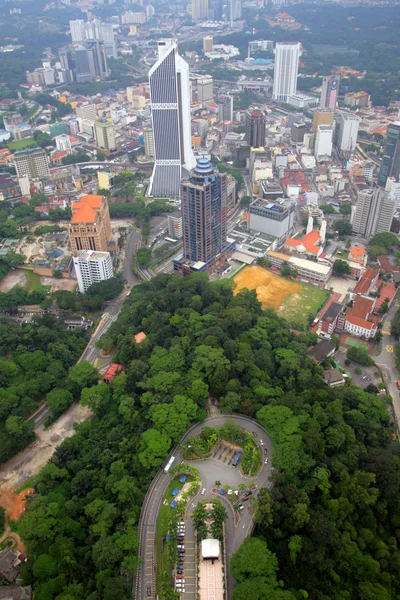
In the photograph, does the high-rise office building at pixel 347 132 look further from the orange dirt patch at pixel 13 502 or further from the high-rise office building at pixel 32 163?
the orange dirt patch at pixel 13 502

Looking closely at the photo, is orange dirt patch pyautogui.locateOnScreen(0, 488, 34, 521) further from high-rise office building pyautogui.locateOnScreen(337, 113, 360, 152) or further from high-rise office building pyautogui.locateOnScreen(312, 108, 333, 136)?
high-rise office building pyautogui.locateOnScreen(337, 113, 360, 152)

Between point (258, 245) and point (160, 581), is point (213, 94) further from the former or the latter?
point (160, 581)

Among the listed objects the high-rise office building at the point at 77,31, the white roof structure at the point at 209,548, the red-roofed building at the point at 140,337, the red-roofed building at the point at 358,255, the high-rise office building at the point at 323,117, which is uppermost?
the high-rise office building at the point at 77,31

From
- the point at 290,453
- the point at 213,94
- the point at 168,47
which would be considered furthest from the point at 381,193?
the point at 213,94

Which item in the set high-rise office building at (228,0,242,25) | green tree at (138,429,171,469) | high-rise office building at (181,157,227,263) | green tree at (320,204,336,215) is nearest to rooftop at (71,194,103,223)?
high-rise office building at (181,157,227,263)

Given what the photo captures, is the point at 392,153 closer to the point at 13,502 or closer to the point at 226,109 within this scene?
the point at 226,109

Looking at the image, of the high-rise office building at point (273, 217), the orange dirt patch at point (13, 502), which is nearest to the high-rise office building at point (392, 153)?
the high-rise office building at point (273, 217)
